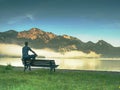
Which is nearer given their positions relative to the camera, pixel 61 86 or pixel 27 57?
pixel 61 86

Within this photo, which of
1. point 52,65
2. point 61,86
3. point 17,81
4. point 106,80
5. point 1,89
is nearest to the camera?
point 1,89

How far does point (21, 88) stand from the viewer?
2291 centimetres

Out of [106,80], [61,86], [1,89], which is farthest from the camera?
[106,80]

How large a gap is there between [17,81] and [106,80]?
18.3ft

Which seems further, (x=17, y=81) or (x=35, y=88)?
(x=17, y=81)

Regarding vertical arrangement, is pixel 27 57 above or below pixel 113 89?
above

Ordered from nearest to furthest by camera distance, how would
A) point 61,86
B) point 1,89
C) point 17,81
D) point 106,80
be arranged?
point 1,89
point 61,86
point 17,81
point 106,80

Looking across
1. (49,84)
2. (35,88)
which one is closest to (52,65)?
(49,84)

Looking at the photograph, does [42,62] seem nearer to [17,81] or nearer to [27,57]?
[27,57]

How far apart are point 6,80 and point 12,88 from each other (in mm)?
4491

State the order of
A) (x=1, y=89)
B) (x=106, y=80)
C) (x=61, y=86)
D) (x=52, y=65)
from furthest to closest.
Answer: (x=52, y=65), (x=106, y=80), (x=61, y=86), (x=1, y=89)

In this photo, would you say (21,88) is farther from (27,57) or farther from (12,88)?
(27,57)

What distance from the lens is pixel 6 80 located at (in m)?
27.4

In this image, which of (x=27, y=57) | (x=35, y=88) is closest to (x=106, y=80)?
(x=35, y=88)
